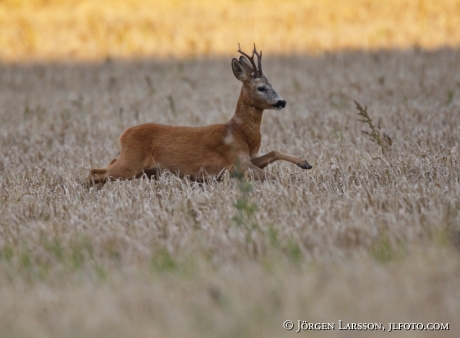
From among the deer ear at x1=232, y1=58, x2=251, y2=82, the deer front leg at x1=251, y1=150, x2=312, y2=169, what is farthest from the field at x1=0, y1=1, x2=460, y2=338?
the deer ear at x1=232, y1=58, x2=251, y2=82

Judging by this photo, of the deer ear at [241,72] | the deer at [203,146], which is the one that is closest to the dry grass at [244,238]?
the deer at [203,146]

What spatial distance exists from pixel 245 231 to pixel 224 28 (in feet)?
48.6

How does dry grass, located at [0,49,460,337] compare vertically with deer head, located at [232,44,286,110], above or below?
below

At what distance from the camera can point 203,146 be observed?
291 inches

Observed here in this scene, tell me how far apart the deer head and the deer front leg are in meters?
0.50

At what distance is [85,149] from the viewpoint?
960cm

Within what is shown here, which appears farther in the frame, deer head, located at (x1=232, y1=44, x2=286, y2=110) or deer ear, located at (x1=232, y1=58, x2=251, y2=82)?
deer ear, located at (x1=232, y1=58, x2=251, y2=82)

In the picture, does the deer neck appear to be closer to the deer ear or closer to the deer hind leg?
the deer ear

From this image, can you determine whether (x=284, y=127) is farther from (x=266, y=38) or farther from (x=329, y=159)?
(x=266, y=38)

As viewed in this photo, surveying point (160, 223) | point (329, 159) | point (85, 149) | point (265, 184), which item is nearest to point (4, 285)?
point (160, 223)

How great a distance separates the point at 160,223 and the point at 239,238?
80cm

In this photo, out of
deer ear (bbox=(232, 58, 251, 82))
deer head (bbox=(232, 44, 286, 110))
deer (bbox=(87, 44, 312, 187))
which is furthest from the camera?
deer ear (bbox=(232, 58, 251, 82))

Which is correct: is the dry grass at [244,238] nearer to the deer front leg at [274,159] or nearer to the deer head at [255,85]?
the deer front leg at [274,159]

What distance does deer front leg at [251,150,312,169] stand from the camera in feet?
23.2
